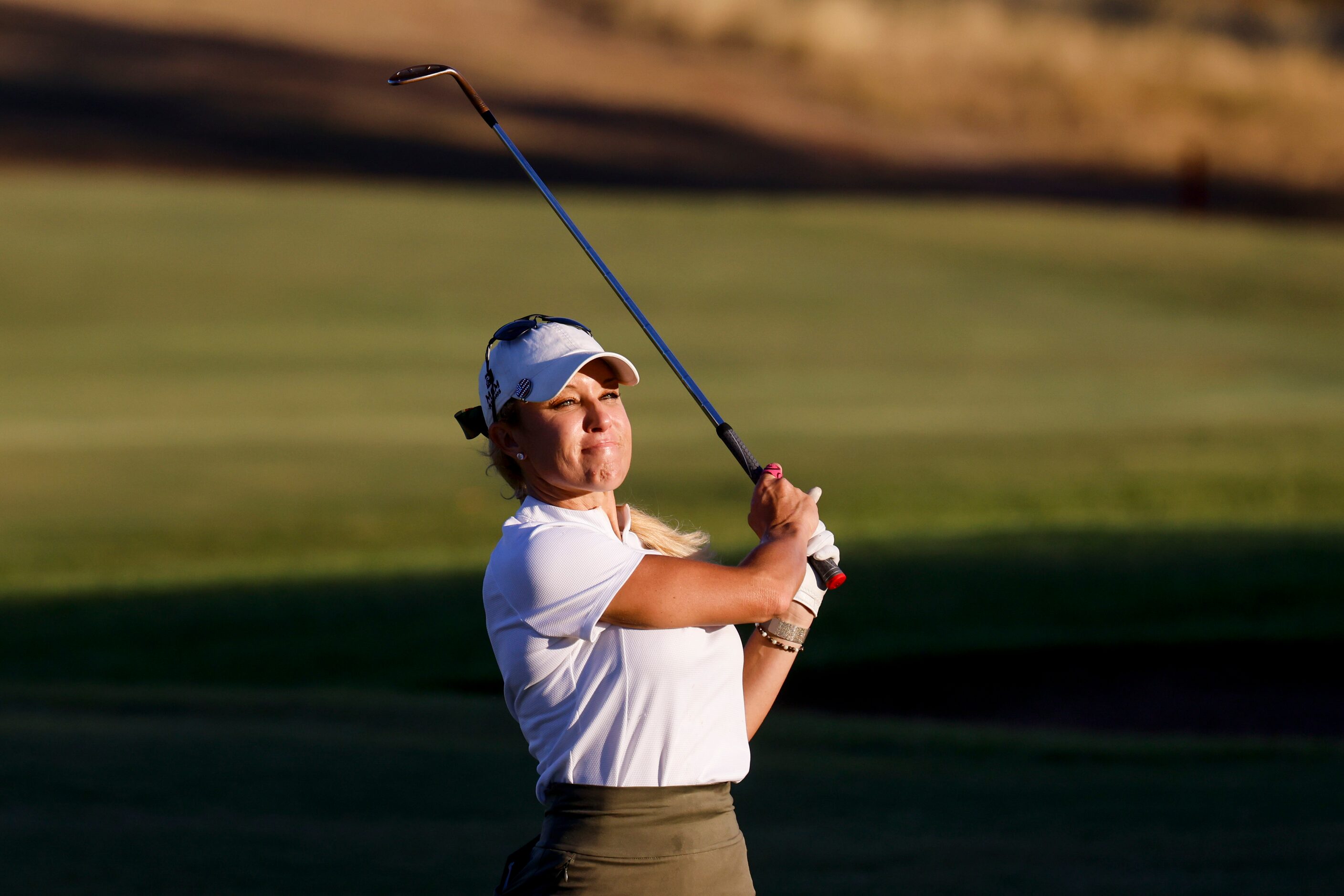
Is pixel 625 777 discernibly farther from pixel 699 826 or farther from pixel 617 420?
pixel 617 420

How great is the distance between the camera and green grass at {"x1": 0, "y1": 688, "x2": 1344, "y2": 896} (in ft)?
17.3

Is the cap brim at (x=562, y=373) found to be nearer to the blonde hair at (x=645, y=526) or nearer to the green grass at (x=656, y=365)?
the blonde hair at (x=645, y=526)

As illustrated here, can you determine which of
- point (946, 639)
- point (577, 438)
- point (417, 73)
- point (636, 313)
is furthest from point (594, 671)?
point (946, 639)

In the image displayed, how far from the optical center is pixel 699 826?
2840mm

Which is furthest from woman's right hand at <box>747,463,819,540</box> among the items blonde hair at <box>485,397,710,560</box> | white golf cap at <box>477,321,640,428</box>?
white golf cap at <box>477,321,640,428</box>

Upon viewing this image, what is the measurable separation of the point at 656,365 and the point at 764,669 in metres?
24.5

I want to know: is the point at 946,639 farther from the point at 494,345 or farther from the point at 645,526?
the point at 494,345

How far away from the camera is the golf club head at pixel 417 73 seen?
3600 millimetres

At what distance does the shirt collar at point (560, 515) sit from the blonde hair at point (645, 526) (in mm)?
105

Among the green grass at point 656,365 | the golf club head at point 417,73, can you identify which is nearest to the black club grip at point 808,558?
the golf club head at point 417,73

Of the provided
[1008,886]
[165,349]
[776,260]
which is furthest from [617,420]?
[776,260]

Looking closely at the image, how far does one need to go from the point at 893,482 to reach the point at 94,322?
1685 cm

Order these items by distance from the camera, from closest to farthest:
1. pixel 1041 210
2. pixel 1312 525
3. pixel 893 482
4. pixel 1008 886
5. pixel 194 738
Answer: pixel 1008 886 → pixel 194 738 → pixel 1312 525 → pixel 893 482 → pixel 1041 210

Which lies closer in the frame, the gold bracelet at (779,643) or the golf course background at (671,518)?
the gold bracelet at (779,643)
